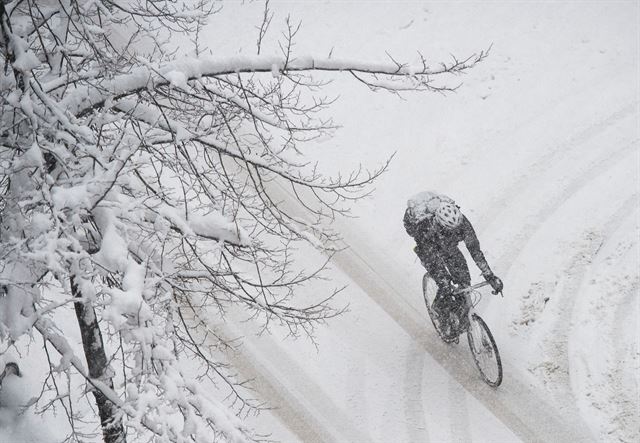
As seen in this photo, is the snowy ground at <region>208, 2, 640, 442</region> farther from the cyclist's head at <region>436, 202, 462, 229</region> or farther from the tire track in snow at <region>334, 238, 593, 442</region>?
the cyclist's head at <region>436, 202, 462, 229</region>

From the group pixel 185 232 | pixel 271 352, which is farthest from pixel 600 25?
pixel 185 232

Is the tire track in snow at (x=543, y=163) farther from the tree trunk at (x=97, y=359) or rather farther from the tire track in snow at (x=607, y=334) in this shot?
the tree trunk at (x=97, y=359)

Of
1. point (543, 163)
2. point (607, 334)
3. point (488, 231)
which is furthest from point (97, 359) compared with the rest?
point (543, 163)

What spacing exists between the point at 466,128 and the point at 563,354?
5.24m

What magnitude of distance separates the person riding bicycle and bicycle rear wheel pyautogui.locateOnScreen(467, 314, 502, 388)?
1.77 ft

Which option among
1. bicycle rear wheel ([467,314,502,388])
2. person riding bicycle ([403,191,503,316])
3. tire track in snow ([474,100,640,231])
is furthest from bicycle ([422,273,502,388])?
tire track in snow ([474,100,640,231])

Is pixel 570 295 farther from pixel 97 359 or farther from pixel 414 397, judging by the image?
pixel 97 359

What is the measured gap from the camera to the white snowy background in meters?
8.66

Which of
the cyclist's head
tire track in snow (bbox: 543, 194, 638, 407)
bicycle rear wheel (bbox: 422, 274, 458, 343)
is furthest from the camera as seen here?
bicycle rear wheel (bbox: 422, 274, 458, 343)

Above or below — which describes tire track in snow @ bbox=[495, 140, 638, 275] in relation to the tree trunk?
below

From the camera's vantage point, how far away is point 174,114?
6.36m

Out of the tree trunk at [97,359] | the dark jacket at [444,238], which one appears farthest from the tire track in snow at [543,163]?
the tree trunk at [97,359]

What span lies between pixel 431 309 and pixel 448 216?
2.00m

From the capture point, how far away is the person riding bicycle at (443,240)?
26.7ft
